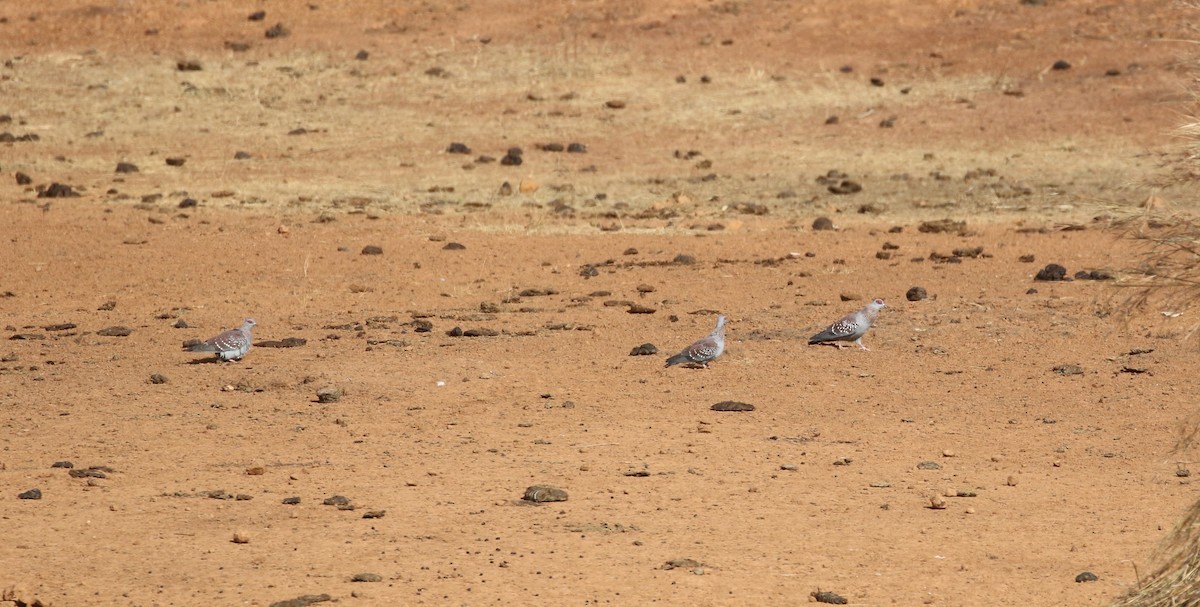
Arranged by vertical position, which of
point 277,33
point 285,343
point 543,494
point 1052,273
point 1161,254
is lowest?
point 285,343

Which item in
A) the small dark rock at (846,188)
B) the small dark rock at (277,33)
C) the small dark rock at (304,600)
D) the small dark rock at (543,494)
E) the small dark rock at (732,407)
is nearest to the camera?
the small dark rock at (304,600)

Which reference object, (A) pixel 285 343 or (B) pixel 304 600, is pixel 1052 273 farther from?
(B) pixel 304 600

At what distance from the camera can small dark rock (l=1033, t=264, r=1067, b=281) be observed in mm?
12961

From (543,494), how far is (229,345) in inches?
131

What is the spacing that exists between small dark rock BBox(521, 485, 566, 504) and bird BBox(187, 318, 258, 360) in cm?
321

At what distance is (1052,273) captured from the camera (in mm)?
12969

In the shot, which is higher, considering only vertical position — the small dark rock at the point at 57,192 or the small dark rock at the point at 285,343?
the small dark rock at the point at 57,192

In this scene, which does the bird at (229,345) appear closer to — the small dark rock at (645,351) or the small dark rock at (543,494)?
the small dark rock at (645,351)

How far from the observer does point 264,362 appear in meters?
10.9

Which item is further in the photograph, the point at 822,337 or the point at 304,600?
the point at 822,337

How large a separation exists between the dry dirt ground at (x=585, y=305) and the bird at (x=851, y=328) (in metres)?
0.13

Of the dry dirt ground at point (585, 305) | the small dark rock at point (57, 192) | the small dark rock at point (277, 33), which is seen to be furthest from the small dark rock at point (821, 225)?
the small dark rock at point (277, 33)

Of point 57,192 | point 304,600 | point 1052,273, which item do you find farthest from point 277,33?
point 304,600

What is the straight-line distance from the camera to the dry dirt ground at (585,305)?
7.37m
